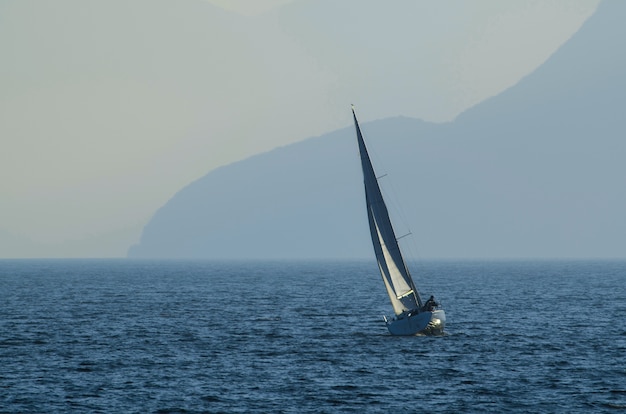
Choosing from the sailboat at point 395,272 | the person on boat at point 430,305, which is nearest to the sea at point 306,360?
the sailboat at point 395,272


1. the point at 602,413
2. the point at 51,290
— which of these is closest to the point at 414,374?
the point at 602,413

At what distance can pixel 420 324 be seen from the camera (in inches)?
2840

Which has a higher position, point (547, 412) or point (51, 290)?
point (51, 290)

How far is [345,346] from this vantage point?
71.4 metres

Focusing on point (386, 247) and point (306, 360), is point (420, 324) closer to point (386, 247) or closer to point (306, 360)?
point (386, 247)

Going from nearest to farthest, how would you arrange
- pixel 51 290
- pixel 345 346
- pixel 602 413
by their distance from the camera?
pixel 602 413
pixel 345 346
pixel 51 290

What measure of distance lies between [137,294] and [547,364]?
89.4m

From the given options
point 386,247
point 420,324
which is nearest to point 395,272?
point 386,247

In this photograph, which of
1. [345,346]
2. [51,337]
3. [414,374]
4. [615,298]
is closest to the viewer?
[414,374]

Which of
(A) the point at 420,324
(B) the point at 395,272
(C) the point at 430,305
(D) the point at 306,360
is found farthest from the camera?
(B) the point at 395,272

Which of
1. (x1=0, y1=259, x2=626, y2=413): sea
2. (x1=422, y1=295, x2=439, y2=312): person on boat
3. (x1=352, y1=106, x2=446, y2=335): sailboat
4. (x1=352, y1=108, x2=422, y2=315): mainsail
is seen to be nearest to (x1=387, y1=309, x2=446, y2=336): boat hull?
(x1=352, y1=106, x2=446, y2=335): sailboat

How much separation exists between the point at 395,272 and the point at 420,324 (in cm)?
403

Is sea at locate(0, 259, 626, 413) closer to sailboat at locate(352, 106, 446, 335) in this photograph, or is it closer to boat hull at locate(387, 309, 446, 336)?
boat hull at locate(387, 309, 446, 336)

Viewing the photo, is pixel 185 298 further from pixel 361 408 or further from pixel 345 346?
pixel 361 408
